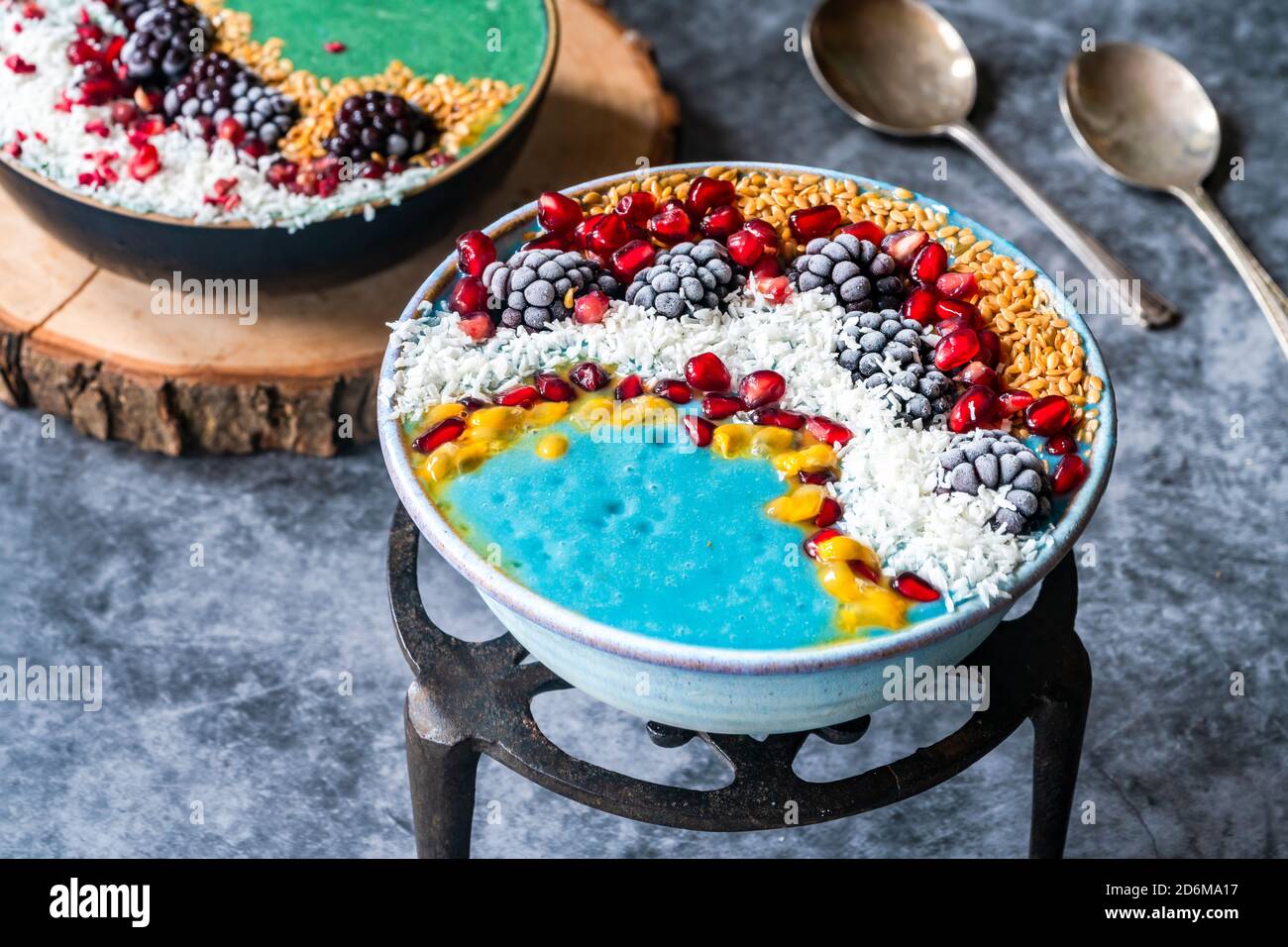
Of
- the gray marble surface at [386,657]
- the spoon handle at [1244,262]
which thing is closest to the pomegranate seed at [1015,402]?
the gray marble surface at [386,657]

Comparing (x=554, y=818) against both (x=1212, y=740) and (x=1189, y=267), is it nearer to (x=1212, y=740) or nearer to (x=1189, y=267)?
(x=1212, y=740)

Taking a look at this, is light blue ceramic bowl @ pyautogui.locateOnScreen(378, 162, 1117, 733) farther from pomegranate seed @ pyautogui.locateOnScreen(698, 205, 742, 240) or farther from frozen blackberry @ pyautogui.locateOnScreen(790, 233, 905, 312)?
pomegranate seed @ pyautogui.locateOnScreen(698, 205, 742, 240)

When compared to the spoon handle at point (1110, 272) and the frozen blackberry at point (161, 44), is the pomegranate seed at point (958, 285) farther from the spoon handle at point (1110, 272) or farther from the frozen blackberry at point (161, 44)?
the frozen blackberry at point (161, 44)

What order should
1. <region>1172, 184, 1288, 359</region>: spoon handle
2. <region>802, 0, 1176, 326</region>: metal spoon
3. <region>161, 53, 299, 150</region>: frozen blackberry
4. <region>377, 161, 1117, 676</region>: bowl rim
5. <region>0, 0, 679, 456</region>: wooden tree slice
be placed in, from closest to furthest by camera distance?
<region>377, 161, 1117, 676</region>: bowl rim → <region>161, 53, 299, 150</region>: frozen blackberry → <region>0, 0, 679, 456</region>: wooden tree slice → <region>1172, 184, 1288, 359</region>: spoon handle → <region>802, 0, 1176, 326</region>: metal spoon

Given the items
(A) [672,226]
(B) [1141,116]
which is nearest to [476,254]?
(A) [672,226]

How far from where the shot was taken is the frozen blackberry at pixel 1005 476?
1.90m

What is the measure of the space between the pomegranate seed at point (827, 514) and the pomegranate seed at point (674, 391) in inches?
10.8

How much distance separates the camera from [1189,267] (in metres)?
3.71

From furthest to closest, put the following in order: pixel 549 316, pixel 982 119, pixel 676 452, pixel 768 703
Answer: pixel 982 119
pixel 549 316
pixel 676 452
pixel 768 703

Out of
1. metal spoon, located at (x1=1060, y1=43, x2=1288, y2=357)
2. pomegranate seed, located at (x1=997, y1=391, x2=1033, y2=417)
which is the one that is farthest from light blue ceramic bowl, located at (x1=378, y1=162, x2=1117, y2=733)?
metal spoon, located at (x1=1060, y1=43, x2=1288, y2=357)

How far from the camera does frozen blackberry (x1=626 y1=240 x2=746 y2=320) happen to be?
216cm

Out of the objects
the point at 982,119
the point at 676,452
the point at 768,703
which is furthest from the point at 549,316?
the point at 982,119

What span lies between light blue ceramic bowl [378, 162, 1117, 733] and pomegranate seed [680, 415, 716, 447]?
1.12ft

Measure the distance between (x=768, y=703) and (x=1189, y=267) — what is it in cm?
233
